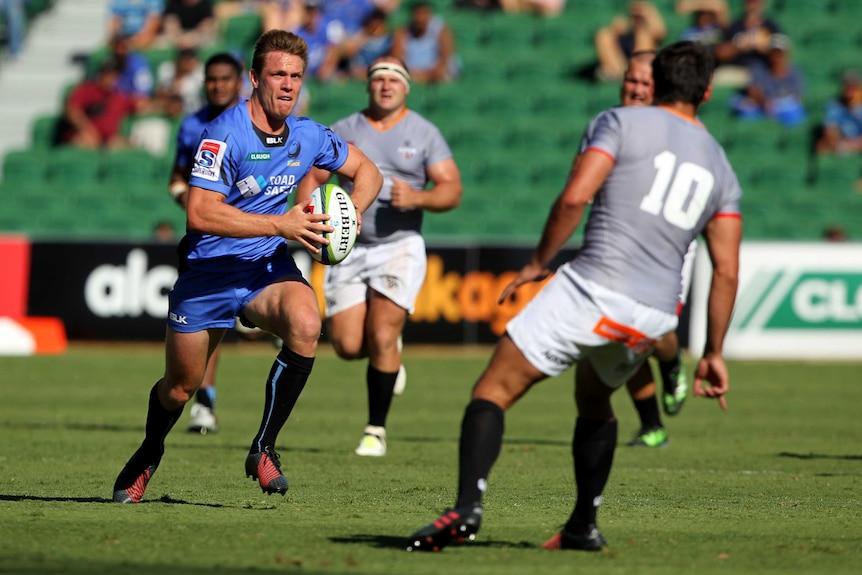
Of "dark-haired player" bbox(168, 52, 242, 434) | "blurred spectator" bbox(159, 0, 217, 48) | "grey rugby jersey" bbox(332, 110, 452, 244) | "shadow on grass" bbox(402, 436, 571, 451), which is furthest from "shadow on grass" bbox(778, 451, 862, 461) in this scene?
"blurred spectator" bbox(159, 0, 217, 48)

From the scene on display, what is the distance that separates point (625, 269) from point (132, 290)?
45.7ft

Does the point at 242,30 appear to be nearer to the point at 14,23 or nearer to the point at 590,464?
the point at 14,23

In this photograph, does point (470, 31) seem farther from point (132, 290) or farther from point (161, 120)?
point (132, 290)

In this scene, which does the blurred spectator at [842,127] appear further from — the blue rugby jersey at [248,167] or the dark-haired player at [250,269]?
the dark-haired player at [250,269]

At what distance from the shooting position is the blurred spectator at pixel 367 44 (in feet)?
72.9

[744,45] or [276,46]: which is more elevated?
[744,45]

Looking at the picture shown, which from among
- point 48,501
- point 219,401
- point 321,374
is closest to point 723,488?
point 48,501

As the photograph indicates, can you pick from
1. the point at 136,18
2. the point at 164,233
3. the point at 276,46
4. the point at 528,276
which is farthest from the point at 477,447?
the point at 136,18

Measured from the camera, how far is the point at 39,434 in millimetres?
10594

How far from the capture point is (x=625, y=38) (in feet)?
71.5

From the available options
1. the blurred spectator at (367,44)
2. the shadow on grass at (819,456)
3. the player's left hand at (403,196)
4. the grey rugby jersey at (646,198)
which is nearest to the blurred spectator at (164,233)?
the blurred spectator at (367,44)

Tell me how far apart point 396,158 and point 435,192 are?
14.8 inches

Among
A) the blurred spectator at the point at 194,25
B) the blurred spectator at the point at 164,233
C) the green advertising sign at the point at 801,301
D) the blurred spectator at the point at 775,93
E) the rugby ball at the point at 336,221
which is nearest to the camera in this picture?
the rugby ball at the point at 336,221

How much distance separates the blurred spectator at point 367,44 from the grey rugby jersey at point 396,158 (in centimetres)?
1183
